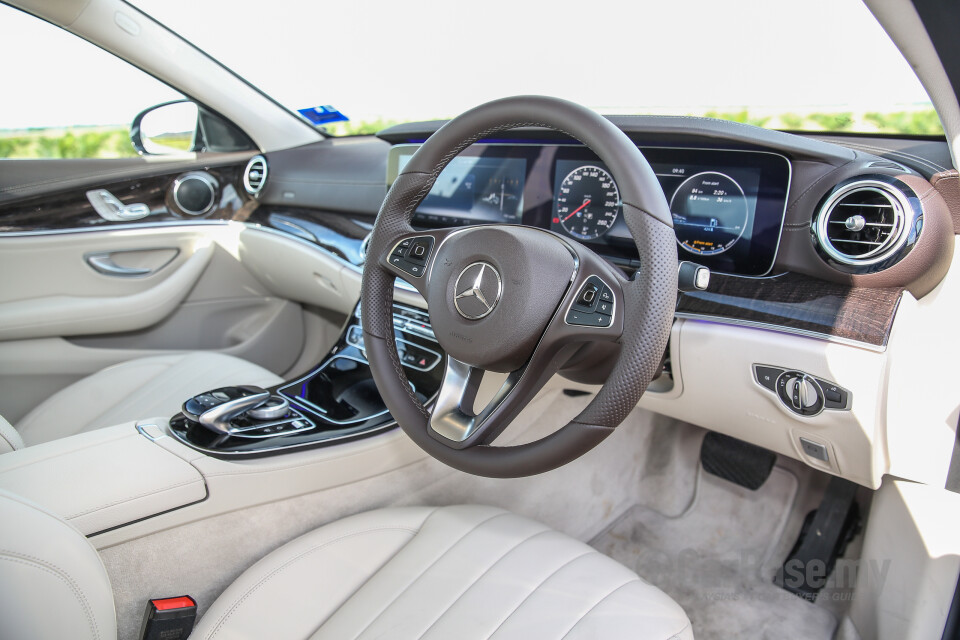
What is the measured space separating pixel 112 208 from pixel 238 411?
1.24 m

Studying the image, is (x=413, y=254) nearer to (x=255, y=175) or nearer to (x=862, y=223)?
(x=862, y=223)

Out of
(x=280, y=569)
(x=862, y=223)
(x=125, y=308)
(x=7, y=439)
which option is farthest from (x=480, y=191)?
(x=125, y=308)

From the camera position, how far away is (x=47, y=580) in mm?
703

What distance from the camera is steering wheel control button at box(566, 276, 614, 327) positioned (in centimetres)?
91

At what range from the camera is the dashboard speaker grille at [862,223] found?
1052 mm

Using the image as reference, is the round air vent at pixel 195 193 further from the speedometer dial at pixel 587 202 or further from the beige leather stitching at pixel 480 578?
the beige leather stitching at pixel 480 578

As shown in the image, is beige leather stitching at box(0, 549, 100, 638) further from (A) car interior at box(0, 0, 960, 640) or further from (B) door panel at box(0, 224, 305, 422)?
(B) door panel at box(0, 224, 305, 422)

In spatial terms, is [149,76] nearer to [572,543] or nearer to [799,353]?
[572,543]

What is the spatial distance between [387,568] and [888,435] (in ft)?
2.88

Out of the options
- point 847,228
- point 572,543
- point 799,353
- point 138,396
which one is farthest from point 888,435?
point 138,396

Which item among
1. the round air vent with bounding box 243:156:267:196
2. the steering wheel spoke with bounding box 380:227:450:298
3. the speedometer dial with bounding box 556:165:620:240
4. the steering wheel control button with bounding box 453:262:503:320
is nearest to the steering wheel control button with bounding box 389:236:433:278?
the steering wheel spoke with bounding box 380:227:450:298

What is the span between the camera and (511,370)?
981 mm

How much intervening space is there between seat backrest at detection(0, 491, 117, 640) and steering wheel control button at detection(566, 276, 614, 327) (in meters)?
0.66

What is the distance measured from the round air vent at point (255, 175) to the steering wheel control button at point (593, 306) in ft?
5.51
